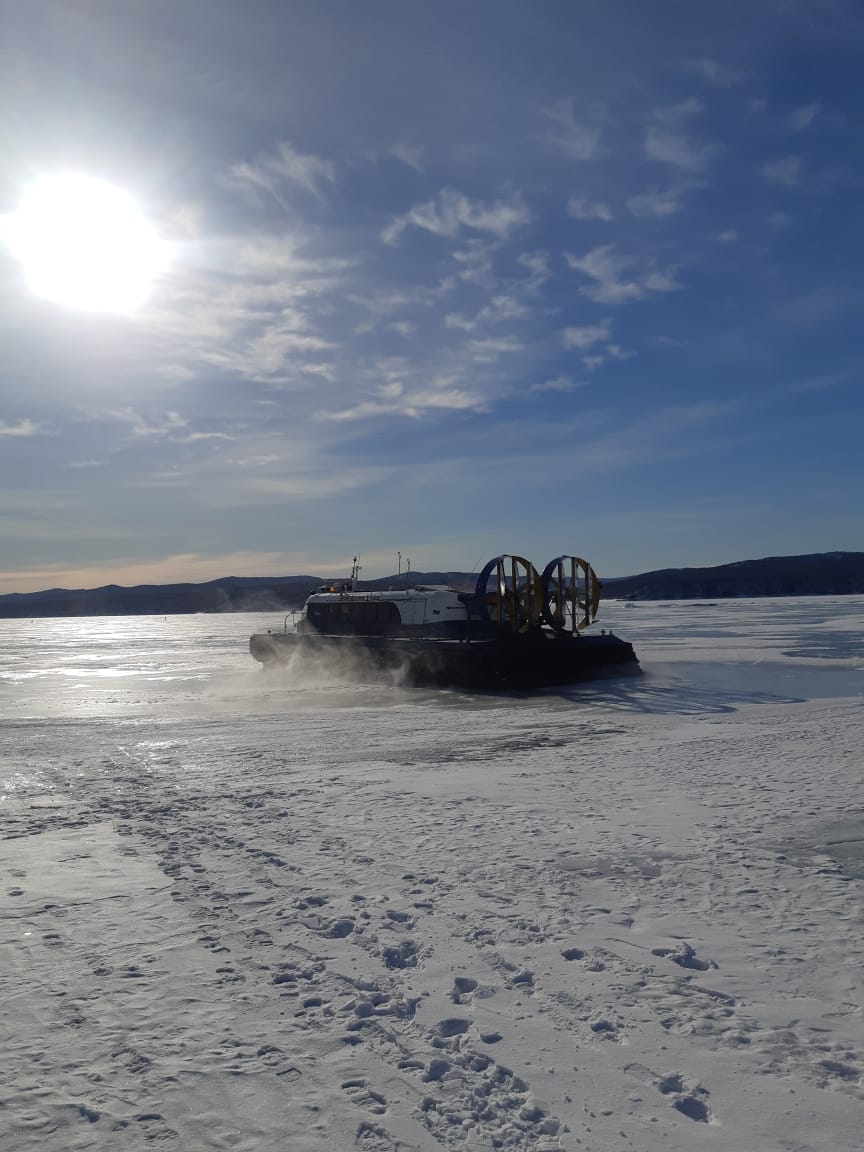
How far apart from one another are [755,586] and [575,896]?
121m

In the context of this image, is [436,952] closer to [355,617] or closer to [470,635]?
[470,635]

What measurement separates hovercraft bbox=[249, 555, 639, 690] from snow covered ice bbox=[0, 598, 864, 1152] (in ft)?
23.4

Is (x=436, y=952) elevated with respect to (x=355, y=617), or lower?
lower

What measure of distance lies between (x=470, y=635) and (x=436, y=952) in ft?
42.9

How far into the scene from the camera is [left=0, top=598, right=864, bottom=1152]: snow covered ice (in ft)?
7.76

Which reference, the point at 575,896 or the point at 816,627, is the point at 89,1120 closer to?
the point at 575,896

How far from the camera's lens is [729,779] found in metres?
6.59

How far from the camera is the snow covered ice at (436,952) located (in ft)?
7.76

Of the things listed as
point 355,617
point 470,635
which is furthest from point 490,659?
point 355,617

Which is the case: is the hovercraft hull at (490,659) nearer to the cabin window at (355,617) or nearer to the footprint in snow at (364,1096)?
the cabin window at (355,617)

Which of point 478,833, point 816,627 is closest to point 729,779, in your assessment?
point 478,833

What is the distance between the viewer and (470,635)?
54.0 ft

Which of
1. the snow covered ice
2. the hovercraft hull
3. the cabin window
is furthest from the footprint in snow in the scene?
the cabin window

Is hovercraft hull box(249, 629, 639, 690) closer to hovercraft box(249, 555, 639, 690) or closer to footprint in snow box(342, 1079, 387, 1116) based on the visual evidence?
hovercraft box(249, 555, 639, 690)
